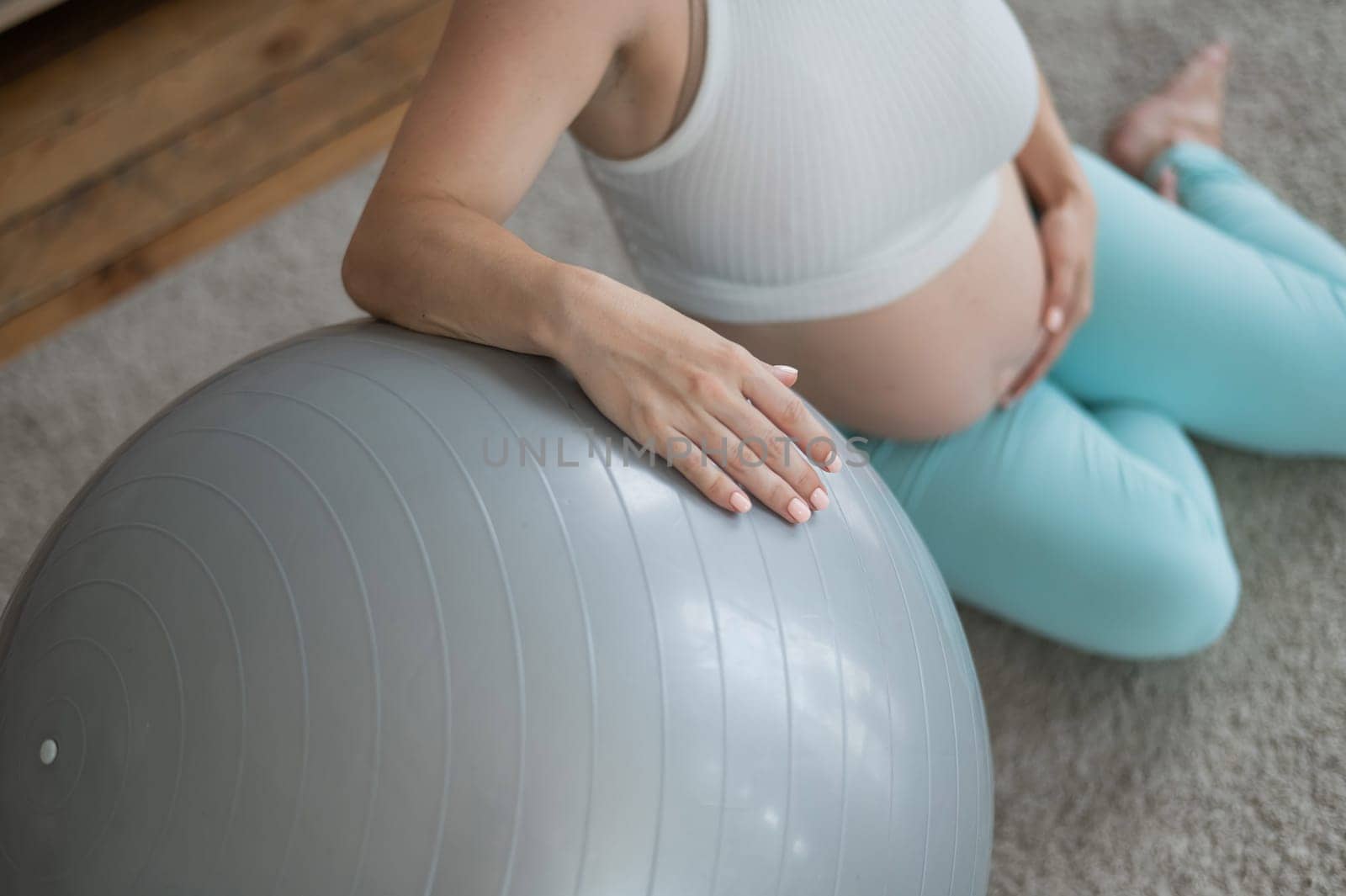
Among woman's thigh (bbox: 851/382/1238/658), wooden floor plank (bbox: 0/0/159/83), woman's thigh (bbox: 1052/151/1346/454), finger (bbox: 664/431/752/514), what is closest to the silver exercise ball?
finger (bbox: 664/431/752/514)

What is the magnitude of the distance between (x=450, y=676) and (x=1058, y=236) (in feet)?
2.72

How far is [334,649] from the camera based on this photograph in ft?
1.95

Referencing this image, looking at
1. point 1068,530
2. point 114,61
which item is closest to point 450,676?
point 1068,530

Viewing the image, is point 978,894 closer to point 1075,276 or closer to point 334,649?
point 334,649

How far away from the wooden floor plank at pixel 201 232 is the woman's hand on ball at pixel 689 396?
126 cm

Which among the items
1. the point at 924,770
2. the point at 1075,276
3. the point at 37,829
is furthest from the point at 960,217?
the point at 37,829

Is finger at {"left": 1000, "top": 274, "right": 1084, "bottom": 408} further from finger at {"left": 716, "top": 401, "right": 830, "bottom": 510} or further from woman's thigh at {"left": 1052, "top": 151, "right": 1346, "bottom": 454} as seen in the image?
finger at {"left": 716, "top": 401, "right": 830, "bottom": 510}

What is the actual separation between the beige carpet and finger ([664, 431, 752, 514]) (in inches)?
25.4

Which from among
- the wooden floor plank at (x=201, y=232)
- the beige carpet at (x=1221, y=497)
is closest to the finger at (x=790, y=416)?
the beige carpet at (x=1221, y=497)

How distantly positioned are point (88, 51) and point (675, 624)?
162 centimetres

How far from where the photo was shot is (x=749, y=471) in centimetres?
69

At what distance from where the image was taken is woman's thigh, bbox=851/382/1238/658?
113 cm

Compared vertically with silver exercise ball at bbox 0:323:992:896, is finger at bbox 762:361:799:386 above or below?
above

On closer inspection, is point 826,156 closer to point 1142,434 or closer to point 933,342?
point 933,342
